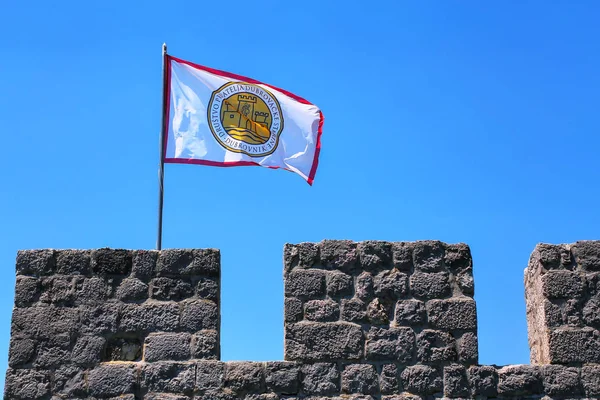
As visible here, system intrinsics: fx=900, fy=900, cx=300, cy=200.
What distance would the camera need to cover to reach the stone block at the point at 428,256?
667cm

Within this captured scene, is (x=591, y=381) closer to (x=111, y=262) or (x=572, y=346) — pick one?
(x=572, y=346)

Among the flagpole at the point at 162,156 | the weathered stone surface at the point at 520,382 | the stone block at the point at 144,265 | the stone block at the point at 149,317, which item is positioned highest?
the flagpole at the point at 162,156

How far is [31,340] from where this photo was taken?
21.1 ft

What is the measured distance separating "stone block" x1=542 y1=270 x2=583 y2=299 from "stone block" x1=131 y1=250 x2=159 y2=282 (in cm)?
288

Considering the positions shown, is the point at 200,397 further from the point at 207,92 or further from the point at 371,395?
the point at 207,92

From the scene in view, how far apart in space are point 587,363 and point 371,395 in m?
1.59

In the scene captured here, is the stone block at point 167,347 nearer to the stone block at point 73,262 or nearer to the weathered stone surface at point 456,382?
the stone block at point 73,262

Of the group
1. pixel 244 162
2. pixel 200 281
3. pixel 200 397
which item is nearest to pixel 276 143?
pixel 244 162

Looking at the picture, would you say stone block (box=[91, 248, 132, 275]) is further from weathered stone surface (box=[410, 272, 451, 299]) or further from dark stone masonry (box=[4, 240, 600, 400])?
weathered stone surface (box=[410, 272, 451, 299])

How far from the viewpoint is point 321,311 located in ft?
21.4

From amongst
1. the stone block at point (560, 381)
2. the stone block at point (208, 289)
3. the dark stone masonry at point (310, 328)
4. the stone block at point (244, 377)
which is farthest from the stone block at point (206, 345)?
the stone block at point (560, 381)

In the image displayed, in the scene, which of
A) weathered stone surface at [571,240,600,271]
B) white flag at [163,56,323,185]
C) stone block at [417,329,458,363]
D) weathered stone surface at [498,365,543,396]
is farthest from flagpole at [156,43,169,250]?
weathered stone surface at [571,240,600,271]

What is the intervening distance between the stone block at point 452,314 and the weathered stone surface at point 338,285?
0.60 meters

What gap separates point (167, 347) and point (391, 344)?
5.27 ft
